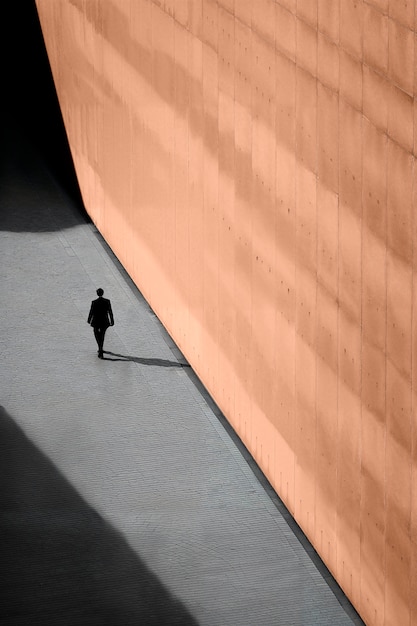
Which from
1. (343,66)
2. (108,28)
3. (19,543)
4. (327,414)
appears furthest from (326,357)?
(108,28)

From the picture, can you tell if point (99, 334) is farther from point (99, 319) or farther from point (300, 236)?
point (300, 236)

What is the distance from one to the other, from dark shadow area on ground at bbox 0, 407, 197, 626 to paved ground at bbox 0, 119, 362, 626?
2 centimetres

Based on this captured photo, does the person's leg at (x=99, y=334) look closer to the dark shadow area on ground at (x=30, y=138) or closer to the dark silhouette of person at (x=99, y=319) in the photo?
the dark silhouette of person at (x=99, y=319)

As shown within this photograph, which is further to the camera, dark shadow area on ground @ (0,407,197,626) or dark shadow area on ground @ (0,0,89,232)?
dark shadow area on ground @ (0,0,89,232)

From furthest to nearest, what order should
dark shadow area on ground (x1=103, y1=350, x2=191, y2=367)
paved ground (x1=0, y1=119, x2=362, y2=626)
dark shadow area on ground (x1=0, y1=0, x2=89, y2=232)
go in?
1. dark shadow area on ground (x1=0, y1=0, x2=89, y2=232)
2. dark shadow area on ground (x1=103, y1=350, x2=191, y2=367)
3. paved ground (x1=0, y1=119, x2=362, y2=626)

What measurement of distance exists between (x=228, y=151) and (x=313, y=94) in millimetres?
3018

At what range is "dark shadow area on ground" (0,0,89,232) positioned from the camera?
24.9 meters

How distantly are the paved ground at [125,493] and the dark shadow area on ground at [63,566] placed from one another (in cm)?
2

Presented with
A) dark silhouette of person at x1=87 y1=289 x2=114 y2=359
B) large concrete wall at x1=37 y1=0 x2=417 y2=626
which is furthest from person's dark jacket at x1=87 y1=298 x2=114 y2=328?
large concrete wall at x1=37 y1=0 x2=417 y2=626

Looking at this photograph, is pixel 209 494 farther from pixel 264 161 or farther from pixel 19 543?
pixel 264 161

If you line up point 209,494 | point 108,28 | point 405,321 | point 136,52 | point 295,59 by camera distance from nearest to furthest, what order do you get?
point 405,321, point 295,59, point 209,494, point 136,52, point 108,28

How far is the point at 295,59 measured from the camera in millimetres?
13461

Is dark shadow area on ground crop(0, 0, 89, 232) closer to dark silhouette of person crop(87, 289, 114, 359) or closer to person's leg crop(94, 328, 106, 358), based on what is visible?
dark silhouette of person crop(87, 289, 114, 359)

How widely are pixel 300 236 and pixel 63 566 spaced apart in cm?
416
